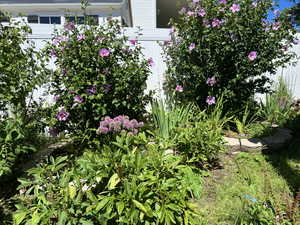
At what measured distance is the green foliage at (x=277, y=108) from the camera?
4109 millimetres

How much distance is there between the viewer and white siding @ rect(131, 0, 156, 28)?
9.00 metres

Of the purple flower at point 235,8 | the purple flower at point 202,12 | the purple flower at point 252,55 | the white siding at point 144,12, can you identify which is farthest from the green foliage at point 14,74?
the white siding at point 144,12

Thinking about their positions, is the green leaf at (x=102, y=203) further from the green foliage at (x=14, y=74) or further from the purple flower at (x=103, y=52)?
the purple flower at (x=103, y=52)

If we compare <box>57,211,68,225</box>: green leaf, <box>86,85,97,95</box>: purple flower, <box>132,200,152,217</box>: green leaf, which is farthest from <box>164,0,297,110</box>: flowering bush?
<box>57,211,68,225</box>: green leaf

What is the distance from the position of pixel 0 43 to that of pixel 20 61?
280 millimetres

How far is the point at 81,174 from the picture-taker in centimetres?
188

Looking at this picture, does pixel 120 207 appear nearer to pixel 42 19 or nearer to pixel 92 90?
pixel 92 90

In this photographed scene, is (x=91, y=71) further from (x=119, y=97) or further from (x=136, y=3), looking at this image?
(x=136, y=3)

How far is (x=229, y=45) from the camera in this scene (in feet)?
11.0

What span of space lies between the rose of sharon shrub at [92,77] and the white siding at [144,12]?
20.9 feet

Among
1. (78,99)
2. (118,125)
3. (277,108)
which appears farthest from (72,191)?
(277,108)

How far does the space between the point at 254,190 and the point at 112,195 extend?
1.50 metres

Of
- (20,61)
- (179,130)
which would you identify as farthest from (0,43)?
(179,130)

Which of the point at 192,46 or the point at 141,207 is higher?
the point at 192,46
